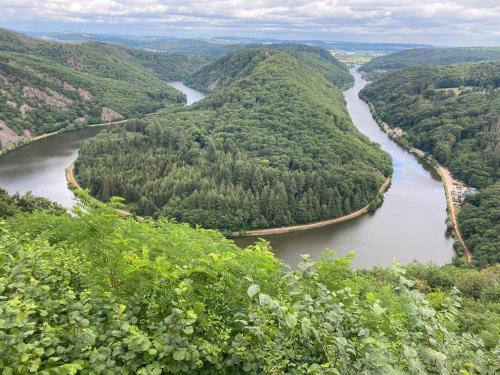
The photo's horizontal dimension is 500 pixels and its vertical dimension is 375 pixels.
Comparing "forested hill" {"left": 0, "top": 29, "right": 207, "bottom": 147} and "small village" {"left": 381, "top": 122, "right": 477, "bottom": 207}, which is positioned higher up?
"forested hill" {"left": 0, "top": 29, "right": 207, "bottom": 147}

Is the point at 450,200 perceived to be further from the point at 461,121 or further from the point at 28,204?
the point at 28,204

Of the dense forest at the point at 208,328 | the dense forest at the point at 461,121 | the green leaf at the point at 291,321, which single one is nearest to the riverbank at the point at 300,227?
the dense forest at the point at 461,121

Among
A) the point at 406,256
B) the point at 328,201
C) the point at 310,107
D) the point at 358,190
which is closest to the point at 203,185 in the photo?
the point at 328,201

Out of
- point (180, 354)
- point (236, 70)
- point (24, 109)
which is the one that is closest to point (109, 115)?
point (24, 109)

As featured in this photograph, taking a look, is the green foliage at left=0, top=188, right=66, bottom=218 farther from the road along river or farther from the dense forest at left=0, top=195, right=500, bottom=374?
the dense forest at left=0, top=195, right=500, bottom=374

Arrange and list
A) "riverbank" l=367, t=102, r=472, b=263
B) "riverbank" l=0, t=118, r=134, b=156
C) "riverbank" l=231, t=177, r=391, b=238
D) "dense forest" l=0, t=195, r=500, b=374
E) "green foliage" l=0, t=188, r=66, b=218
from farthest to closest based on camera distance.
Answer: "riverbank" l=0, t=118, r=134, b=156
"riverbank" l=367, t=102, r=472, b=263
"riverbank" l=231, t=177, r=391, b=238
"green foliage" l=0, t=188, r=66, b=218
"dense forest" l=0, t=195, r=500, b=374

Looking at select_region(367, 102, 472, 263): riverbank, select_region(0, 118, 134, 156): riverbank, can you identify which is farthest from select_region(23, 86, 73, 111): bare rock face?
select_region(367, 102, 472, 263): riverbank

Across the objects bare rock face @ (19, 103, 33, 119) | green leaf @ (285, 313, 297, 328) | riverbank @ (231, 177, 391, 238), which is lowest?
riverbank @ (231, 177, 391, 238)
